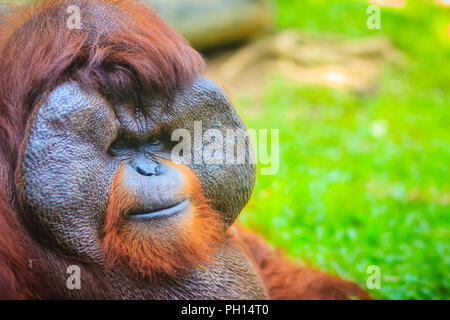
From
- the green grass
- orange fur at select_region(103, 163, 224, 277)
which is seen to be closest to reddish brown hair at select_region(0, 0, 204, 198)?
orange fur at select_region(103, 163, 224, 277)

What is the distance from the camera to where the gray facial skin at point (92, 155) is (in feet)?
5.96

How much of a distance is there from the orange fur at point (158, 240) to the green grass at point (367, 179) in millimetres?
1408

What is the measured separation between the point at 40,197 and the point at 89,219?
193 mm

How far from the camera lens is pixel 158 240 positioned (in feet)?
6.58

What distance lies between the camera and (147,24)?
2.17m

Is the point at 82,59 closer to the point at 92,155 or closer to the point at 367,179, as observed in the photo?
the point at 92,155

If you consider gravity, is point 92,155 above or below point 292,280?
above

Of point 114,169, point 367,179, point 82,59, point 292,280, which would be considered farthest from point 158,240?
point 367,179

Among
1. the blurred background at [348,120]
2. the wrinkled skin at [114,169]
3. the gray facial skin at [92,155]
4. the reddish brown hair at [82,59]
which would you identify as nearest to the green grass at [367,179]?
the blurred background at [348,120]

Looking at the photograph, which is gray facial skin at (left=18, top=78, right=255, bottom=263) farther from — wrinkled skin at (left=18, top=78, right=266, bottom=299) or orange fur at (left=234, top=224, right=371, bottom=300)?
orange fur at (left=234, top=224, right=371, bottom=300)

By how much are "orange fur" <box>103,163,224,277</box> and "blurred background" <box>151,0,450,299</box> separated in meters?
1.41

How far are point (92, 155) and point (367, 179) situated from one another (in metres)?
3.13

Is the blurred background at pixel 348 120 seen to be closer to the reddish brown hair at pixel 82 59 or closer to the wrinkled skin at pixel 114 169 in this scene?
the wrinkled skin at pixel 114 169
